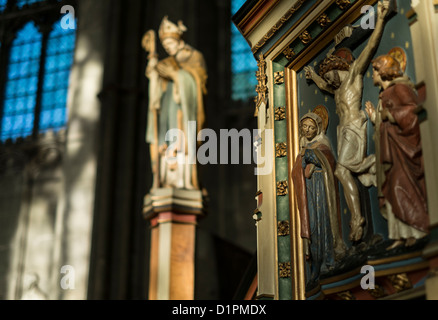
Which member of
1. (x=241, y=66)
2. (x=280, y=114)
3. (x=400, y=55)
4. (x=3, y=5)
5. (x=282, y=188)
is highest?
(x=3, y=5)

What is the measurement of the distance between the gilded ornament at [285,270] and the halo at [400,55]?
1415mm

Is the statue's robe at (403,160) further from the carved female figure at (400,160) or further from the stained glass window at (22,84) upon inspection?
the stained glass window at (22,84)

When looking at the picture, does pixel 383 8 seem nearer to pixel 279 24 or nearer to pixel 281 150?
pixel 279 24

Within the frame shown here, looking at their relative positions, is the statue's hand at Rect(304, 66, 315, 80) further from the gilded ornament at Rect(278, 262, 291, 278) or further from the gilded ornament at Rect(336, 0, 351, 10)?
the gilded ornament at Rect(278, 262, 291, 278)

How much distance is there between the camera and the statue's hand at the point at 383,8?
3.86 meters

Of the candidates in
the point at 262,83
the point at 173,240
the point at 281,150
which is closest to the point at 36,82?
the point at 173,240

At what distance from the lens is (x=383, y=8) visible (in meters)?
3.88

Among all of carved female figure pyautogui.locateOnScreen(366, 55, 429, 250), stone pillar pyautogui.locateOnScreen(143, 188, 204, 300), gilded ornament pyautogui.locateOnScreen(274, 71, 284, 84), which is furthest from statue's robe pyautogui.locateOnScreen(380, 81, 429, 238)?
stone pillar pyautogui.locateOnScreen(143, 188, 204, 300)

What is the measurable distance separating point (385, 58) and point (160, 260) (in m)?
4.98

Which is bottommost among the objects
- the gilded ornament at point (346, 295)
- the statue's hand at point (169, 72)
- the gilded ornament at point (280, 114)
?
the gilded ornament at point (346, 295)

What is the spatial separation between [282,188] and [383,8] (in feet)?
4.32

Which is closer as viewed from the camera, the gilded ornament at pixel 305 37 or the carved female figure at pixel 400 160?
the carved female figure at pixel 400 160

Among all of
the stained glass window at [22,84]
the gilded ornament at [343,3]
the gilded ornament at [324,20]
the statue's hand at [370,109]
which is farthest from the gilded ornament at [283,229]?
the stained glass window at [22,84]
